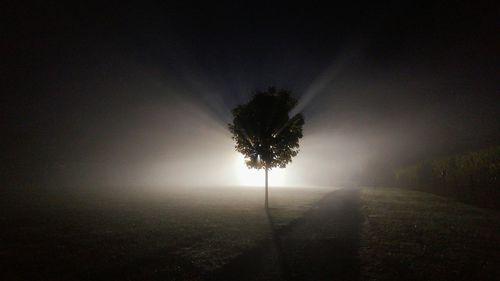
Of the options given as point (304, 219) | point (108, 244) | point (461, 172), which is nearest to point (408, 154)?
point (461, 172)

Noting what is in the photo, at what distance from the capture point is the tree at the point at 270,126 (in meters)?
36.9

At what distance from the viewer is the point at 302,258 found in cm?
1361

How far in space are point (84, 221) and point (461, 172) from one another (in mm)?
57857

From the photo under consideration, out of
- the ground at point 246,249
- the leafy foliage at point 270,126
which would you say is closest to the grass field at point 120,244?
the ground at point 246,249

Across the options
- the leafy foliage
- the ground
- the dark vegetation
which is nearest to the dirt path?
the ground

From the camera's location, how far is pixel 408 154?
9694 cm

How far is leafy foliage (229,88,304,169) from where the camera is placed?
121 feet

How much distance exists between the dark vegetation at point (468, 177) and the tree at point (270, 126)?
28356mm

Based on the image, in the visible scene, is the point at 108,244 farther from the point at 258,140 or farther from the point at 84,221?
the point at 258,140

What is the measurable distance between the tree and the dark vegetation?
28.4m

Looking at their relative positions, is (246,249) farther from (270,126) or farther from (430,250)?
(270,126)

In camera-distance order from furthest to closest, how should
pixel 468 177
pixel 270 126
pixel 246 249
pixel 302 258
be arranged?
1. pixel 468 177
2. pixel 270 126
3. pixel 246 249
4. pixel 302 258

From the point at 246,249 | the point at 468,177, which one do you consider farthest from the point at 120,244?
the point at 468,177

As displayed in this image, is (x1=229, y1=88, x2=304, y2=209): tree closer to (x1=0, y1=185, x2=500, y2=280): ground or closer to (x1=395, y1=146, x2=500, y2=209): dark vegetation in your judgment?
A: (x1=0, y1=185, x2=500, y2=280): ground
